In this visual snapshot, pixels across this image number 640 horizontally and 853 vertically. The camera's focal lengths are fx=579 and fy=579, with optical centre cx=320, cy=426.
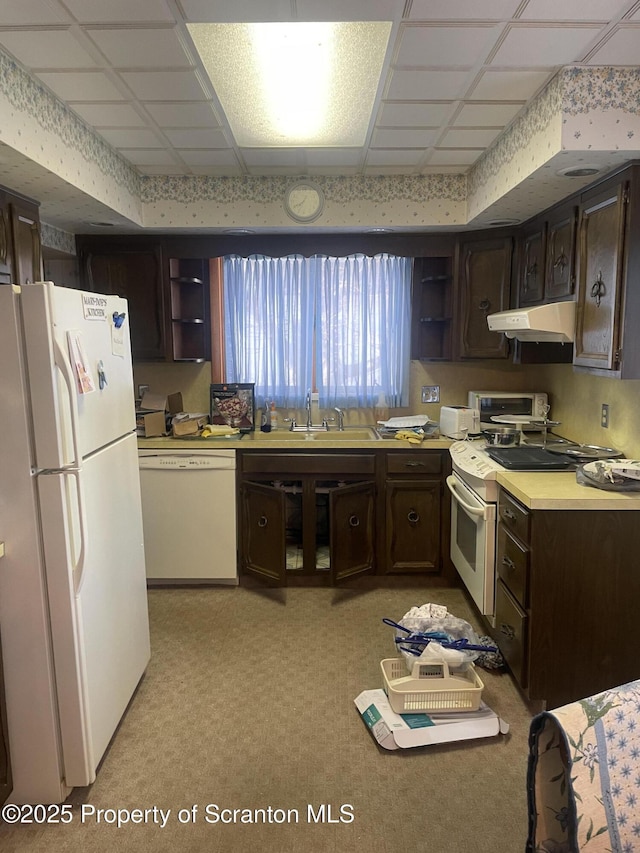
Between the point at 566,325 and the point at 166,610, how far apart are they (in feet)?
8.55

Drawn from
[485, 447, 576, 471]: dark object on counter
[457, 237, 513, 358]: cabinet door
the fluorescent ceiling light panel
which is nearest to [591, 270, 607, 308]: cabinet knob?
[485, 447, 576, 471]: dark object on counter

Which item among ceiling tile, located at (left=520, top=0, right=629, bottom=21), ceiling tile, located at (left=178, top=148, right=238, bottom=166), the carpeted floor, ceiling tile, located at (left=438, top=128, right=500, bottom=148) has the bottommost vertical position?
the carpeted floor

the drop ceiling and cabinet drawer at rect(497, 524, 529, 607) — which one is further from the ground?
the drop ceiling

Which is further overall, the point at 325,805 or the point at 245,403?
the point at 245,403

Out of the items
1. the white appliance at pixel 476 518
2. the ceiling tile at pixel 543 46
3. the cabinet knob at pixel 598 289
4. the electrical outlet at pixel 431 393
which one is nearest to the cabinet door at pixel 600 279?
the cabinet knob at pixel 598 289

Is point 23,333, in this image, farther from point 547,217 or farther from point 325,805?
point 547,217

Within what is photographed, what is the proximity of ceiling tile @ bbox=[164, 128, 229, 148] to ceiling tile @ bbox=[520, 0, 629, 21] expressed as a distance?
1456 mm

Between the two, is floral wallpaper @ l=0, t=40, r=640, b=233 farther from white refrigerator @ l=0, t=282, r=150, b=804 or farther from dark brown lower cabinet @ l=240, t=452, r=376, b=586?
dark brown lower cabinet @ l=240, t=452, r=376, b=586

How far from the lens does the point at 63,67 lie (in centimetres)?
205

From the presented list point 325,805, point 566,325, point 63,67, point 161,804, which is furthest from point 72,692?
point 566,325

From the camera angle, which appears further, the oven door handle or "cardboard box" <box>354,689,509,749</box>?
the oven door handle

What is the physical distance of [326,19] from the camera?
177 centimetres

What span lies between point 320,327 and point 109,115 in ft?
6.02

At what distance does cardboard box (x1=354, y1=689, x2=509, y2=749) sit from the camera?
86.2 inches
